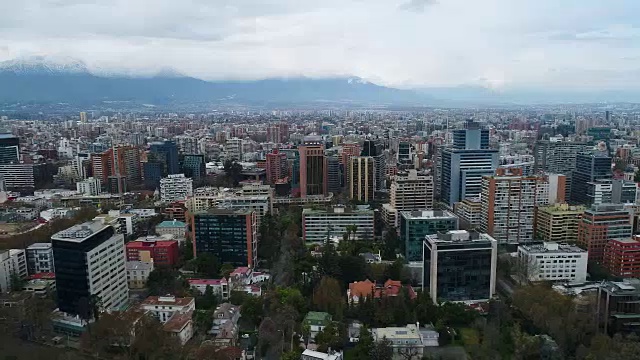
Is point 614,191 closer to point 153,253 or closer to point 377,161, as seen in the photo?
point 377,161

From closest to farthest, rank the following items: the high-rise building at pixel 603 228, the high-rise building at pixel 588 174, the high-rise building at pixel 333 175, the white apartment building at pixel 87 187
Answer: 1. the high-rise building at pixel 603 228
2. the high-rise building at pixel 588 174
3. the high-rise building at pixel 333 175
4. the white apartment building at pixel 87 187

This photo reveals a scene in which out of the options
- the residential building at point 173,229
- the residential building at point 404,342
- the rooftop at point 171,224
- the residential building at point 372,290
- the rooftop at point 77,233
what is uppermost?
the rooftop at point 77,233

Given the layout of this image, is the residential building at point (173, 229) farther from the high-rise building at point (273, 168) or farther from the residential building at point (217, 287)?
the high-rise building at point (273, 168)

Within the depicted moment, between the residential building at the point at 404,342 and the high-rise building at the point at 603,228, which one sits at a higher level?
the high-rise building at the point at 603,228

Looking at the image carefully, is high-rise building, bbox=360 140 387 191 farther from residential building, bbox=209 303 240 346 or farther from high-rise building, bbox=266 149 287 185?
residential building, bbox=209 303 240 346

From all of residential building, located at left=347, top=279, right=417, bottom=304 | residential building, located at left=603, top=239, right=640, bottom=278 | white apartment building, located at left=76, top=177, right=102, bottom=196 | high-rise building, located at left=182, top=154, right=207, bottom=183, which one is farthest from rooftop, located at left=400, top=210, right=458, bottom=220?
white apartment building, located at left=76, top=177, right=102, bottom=196

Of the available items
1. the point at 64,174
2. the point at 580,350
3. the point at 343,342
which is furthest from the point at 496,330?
the point at 64,174

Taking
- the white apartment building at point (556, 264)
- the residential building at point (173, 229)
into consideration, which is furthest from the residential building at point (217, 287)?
the white apartment building at point (556, 264)
